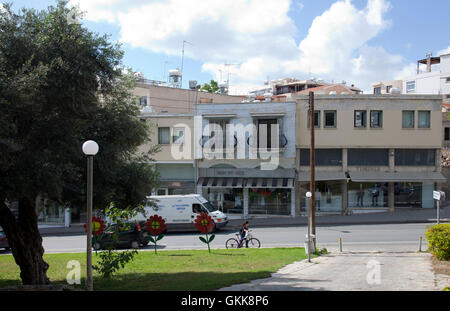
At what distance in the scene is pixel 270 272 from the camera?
1405 cm

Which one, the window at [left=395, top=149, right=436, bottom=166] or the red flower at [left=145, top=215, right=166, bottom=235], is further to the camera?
the window at [left=395, top=149, right=436, bottom=166]

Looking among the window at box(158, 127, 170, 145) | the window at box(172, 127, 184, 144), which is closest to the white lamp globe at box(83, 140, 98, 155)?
the window at box(172, 127, 184, 144)

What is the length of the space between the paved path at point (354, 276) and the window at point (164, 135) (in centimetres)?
2196

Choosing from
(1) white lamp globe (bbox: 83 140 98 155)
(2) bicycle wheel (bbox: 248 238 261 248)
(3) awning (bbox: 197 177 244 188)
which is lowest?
(2) bicycle wheel (bbox: 248 238 261 248)

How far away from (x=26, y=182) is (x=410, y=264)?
12.3m

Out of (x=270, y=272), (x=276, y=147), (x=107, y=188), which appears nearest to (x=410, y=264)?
(x=270, y=272)

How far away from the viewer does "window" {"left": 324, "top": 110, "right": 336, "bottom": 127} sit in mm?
35312

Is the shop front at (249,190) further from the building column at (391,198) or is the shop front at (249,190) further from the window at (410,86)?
the window at (410,86)

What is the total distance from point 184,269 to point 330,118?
75.6 ft

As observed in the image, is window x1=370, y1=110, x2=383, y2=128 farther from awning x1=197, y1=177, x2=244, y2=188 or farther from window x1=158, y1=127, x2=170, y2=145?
window x1=158, y1=127, x2=170, y2=145

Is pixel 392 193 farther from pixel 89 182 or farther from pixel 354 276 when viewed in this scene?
pixel 89 182

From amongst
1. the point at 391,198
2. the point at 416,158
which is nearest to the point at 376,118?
the point at 416,158

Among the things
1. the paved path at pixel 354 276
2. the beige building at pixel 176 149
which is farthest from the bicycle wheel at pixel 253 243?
the beige building at pixel 176 149

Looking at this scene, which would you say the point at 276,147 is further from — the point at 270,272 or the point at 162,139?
the point at 270,272
